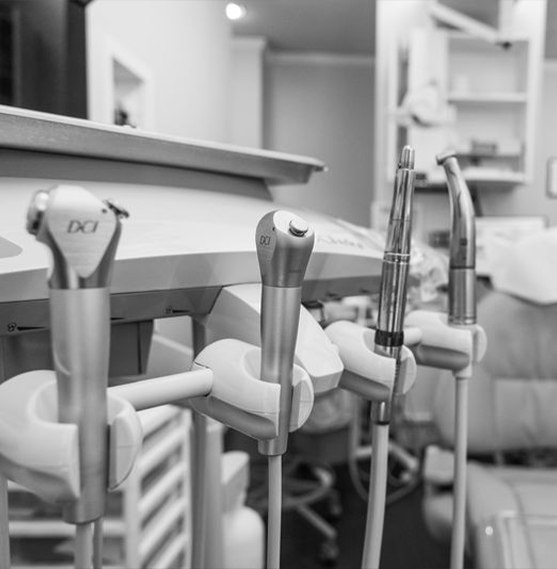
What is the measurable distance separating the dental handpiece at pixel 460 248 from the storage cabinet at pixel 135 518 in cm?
58

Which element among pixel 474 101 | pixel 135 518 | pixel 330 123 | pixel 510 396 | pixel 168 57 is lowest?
pixel 135 518

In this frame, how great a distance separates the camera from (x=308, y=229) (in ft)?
0.85

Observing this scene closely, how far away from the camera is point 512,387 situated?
1.25 meters

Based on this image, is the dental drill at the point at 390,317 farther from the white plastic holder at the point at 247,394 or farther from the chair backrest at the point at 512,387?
the chair backrest at the point at 512,387

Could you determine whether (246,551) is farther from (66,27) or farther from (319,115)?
(319,115)

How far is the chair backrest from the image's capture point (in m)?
1.24

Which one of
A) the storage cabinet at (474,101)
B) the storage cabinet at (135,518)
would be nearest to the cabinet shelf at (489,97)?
the storage cabinet at (474,101)

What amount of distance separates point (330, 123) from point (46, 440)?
3541 mm

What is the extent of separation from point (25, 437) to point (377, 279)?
0.30m

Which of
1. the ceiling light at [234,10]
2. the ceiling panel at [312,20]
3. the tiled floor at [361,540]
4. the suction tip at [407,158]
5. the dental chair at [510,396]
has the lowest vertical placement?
the tiled floor at [361,540]

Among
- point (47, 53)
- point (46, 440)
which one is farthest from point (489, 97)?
point (46, 440)

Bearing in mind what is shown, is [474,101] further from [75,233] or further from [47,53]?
[75,233]

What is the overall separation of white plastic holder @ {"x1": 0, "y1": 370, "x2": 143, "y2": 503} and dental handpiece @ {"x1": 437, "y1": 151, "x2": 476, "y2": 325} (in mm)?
300

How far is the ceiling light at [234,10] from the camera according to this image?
0.74 meters
